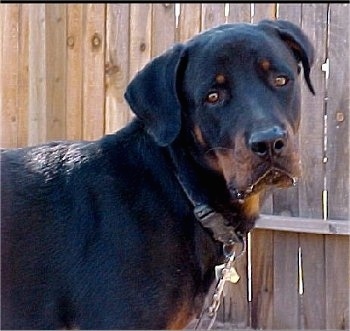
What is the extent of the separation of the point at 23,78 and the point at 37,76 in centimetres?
12

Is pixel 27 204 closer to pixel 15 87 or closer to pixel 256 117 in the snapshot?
pixel 256 117

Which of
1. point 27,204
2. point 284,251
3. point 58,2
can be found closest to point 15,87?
point 58,2

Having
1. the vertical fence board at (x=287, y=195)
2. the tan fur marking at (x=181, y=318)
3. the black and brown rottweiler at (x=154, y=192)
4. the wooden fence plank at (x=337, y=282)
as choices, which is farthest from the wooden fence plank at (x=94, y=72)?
the tan fur marking at (x=181, y=318)

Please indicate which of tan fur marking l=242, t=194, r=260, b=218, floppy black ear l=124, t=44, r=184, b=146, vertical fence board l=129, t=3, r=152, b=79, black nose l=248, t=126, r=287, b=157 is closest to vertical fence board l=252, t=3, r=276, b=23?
vertical fence board l=129, t=3, r=152, b=79

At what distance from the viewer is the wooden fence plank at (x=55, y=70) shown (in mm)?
6242

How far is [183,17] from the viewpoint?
5801mm

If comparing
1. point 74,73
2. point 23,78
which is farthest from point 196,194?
point 23,78

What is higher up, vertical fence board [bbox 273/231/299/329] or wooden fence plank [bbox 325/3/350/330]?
wooden fence plank [bbox 325/3/350/330]

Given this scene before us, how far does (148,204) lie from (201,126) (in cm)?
41

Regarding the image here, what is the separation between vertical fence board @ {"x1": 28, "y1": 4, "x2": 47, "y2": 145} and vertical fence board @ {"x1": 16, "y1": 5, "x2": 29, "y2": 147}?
1.4 inches

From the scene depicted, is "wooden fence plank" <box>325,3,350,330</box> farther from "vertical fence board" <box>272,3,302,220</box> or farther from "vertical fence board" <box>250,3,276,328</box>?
"vertical fence board" <box>250,3,276,328</box>

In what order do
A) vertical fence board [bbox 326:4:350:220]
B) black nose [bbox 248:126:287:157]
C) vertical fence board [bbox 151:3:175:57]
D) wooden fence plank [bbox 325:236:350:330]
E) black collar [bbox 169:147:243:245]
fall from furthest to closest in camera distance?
vertical fence board [bbox 151:3:175:57]
wooden fence plank [bbox 325:236:350:330]
vertical fence board [bbox 326:4:350:220]
black collar [bbox 169:147:243:245]
black nose [bbox 248:126:287:157]

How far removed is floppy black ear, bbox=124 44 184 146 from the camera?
12.7 feet

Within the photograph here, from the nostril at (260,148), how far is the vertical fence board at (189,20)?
7.54ft
